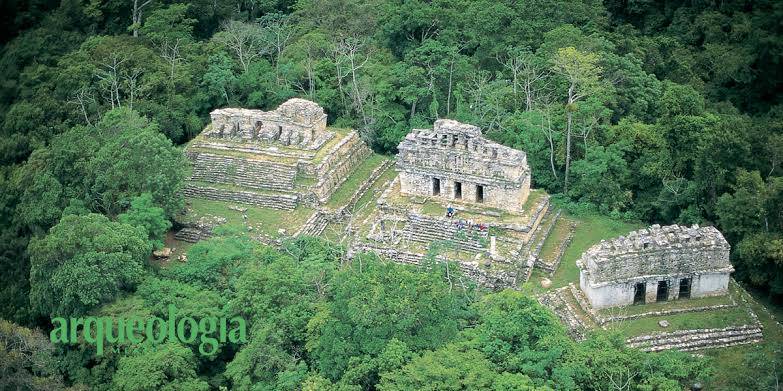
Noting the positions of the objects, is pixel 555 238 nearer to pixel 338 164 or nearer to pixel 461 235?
pixel 461 235

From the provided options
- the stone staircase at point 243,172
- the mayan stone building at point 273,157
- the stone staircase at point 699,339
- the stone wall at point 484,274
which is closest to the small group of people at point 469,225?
the stone wall at point 484,274

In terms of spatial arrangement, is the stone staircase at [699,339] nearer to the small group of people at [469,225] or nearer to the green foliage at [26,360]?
the small group of people at [469,225]

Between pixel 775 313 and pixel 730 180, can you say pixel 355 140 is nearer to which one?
pixel 730 180

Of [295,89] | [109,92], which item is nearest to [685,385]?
[295,89]

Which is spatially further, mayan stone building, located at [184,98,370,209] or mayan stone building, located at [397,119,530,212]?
mayan stone building, located at [184,98,370,209]

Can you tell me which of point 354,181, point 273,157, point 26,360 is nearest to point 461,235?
point 354,181

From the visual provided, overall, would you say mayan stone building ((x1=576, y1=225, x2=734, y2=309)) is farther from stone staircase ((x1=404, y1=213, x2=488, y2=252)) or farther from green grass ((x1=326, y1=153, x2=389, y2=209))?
green grass ((x1=326, y1=153, x2=389, y2=209))

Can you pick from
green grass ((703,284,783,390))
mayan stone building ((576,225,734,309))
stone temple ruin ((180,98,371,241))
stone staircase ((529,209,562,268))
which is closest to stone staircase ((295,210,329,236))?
stone temple ruin ((180,98,371,241))
